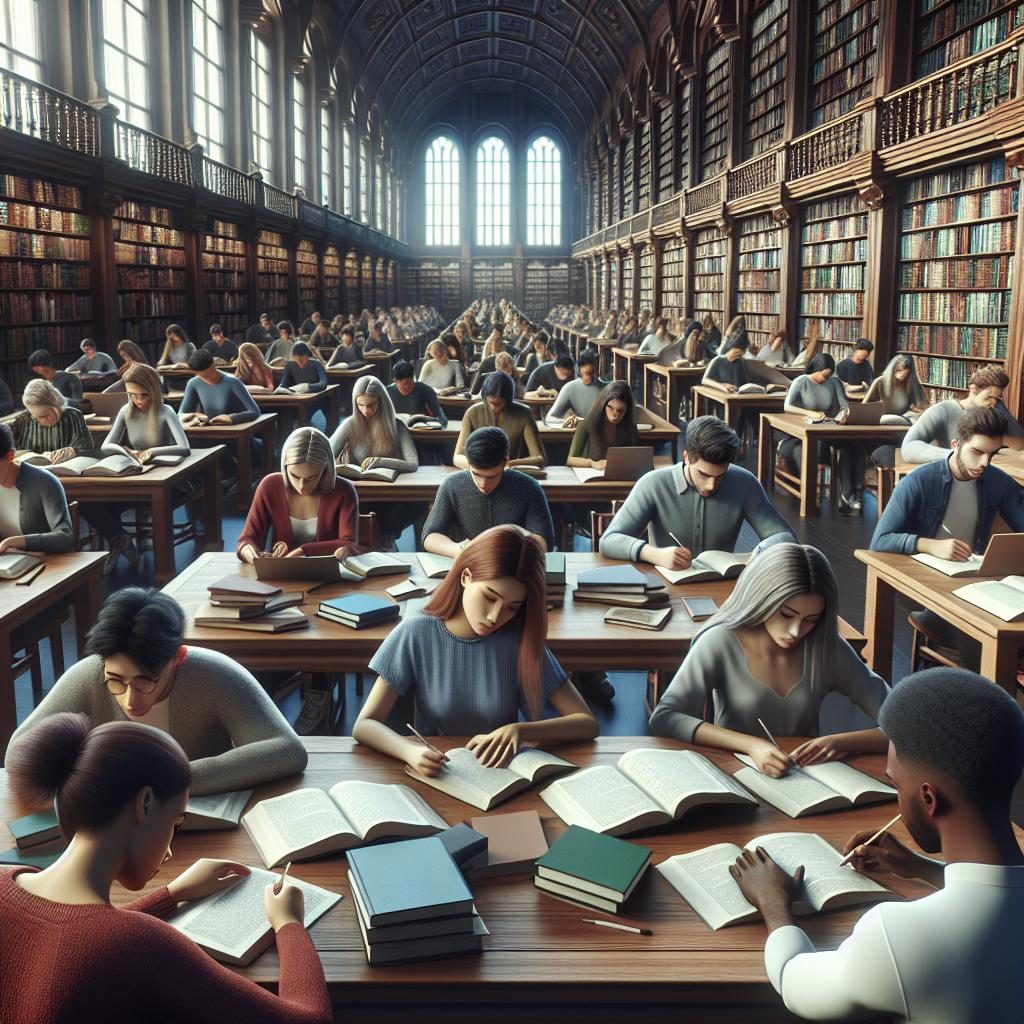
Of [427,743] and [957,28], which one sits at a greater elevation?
[957,28]

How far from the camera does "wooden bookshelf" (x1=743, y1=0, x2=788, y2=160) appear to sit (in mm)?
13453

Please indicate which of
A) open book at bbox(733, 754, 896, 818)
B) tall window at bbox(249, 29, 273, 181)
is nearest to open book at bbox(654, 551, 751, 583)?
open book at bbox(733, 754, 896, 818)

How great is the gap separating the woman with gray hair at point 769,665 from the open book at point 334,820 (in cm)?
70

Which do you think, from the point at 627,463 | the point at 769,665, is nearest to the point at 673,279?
the point at 627,463

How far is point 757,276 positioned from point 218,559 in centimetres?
1157

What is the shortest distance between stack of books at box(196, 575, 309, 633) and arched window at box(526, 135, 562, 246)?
33.8 meters

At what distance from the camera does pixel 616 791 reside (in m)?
2.00

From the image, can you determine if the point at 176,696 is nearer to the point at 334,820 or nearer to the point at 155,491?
the point at 334,820

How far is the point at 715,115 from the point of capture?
56.0ft

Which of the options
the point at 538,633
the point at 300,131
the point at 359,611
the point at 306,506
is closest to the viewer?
the point at 538,633

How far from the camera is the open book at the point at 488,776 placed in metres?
2.02

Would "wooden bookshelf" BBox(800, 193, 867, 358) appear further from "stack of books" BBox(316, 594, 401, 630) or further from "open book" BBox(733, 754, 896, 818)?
"open book" BBox(733, 754, 896, 818)

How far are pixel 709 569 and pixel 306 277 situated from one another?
1885cm

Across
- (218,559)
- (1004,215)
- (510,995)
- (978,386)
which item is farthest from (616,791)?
(1004,215)
